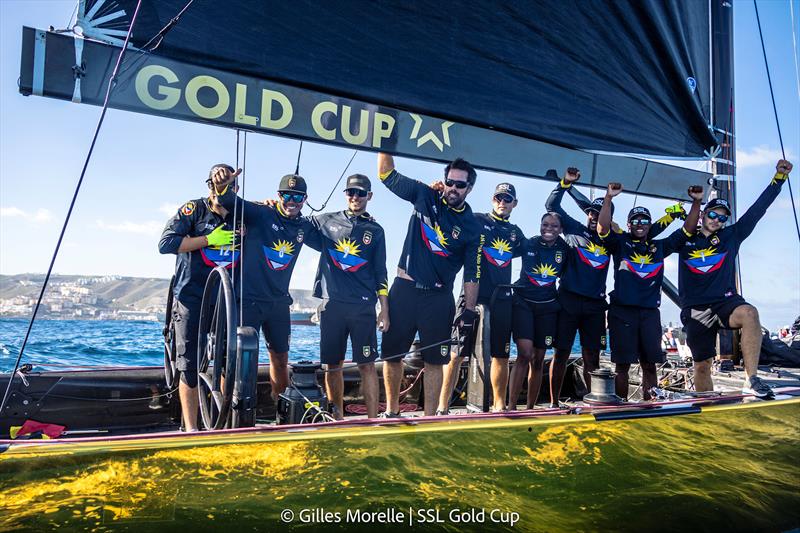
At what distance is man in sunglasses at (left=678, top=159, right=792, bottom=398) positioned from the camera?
3574 mm

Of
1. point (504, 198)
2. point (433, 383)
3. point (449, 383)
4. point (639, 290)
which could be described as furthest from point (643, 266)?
point (433, 383)

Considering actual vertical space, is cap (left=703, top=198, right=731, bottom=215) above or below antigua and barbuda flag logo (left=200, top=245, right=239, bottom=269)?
above

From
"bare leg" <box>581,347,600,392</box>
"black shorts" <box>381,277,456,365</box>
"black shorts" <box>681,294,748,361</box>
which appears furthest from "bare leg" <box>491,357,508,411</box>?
"black shorts" <box>681,294,748,361</box>

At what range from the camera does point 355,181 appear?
3.44 metres

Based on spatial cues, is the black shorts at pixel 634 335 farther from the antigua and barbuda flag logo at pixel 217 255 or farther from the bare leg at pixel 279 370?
the antigua and barbuda flag logo at pixel 217 255

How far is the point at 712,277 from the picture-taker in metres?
3.66

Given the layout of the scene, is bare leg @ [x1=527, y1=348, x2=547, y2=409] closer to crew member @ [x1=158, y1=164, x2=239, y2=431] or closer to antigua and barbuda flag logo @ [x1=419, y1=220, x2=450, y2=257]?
antigua and barbuda flag logo @ [x1=419, y1=220, x2=450, y2=257]

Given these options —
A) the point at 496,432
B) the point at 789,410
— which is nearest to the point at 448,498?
the point at 496,432

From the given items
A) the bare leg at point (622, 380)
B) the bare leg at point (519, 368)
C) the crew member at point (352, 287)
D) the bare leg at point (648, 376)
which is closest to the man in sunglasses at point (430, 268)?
the crew member at point (352, 287)

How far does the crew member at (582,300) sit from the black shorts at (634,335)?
0.16 metres

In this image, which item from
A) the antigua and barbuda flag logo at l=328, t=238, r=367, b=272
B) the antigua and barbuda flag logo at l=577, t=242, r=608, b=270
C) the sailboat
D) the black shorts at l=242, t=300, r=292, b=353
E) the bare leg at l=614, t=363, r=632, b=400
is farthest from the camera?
the antigua and barbuda flag logo at l=577, t=242, r=608, b=270

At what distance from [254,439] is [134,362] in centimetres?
1217

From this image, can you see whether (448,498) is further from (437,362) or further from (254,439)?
(437,362)

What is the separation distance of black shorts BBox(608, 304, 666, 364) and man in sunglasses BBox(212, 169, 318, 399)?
2158 mm
